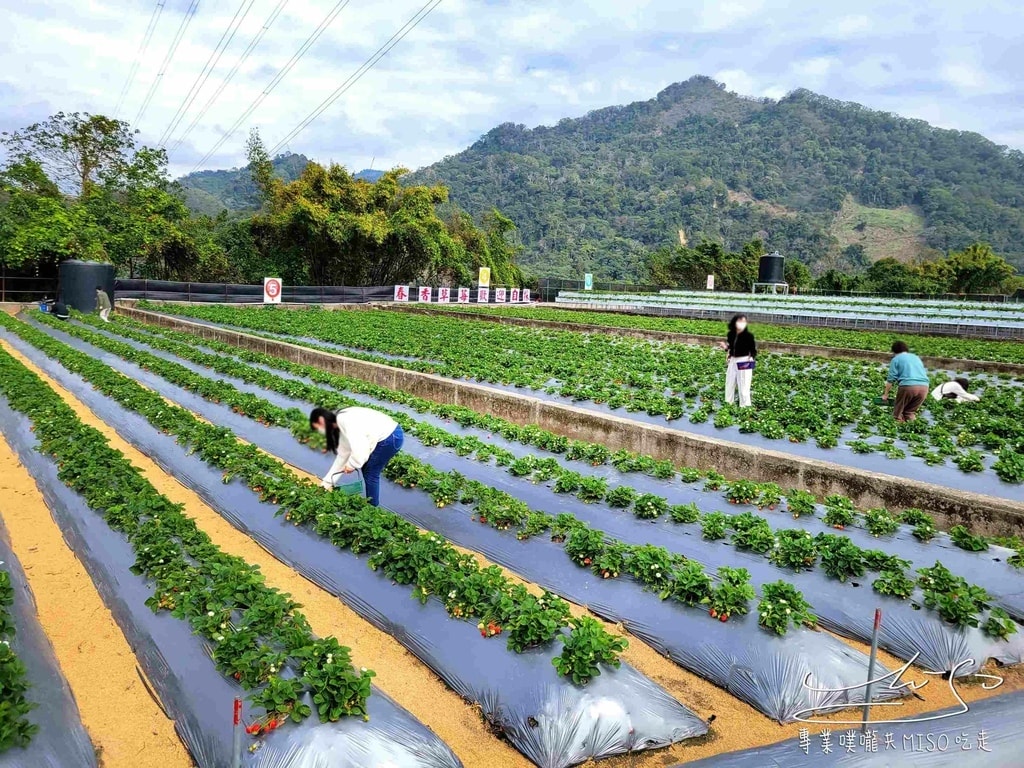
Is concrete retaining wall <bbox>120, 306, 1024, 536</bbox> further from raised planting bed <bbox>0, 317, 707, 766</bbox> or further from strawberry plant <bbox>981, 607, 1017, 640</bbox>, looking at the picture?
raised planting bed <bbox>0, 317, 707, 766</bbox>

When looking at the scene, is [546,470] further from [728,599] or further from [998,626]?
[998,626]

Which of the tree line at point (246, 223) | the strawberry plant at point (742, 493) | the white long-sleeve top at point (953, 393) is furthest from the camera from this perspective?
the tree line at point (246, 223)

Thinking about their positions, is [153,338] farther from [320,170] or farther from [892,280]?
[892,280]

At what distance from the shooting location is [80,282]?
24.7 meters

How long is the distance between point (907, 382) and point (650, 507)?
5343 mm

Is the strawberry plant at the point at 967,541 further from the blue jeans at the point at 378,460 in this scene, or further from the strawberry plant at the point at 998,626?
the blue jeans at the point at 378,460

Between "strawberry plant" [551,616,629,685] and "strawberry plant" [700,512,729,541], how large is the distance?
1.92 m

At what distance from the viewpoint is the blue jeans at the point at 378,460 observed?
579 cm

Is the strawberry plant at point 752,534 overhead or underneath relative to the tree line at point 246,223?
underneath

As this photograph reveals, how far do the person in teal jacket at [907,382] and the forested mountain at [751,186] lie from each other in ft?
217

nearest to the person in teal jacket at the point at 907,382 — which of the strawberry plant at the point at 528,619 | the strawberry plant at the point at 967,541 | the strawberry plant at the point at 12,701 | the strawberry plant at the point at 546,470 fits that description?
the strawberry plant at the point at 967,541

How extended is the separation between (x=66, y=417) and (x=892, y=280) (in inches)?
1997

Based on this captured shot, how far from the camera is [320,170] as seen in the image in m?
39.4

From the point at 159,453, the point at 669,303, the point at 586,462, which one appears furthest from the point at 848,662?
the point at 669,303
